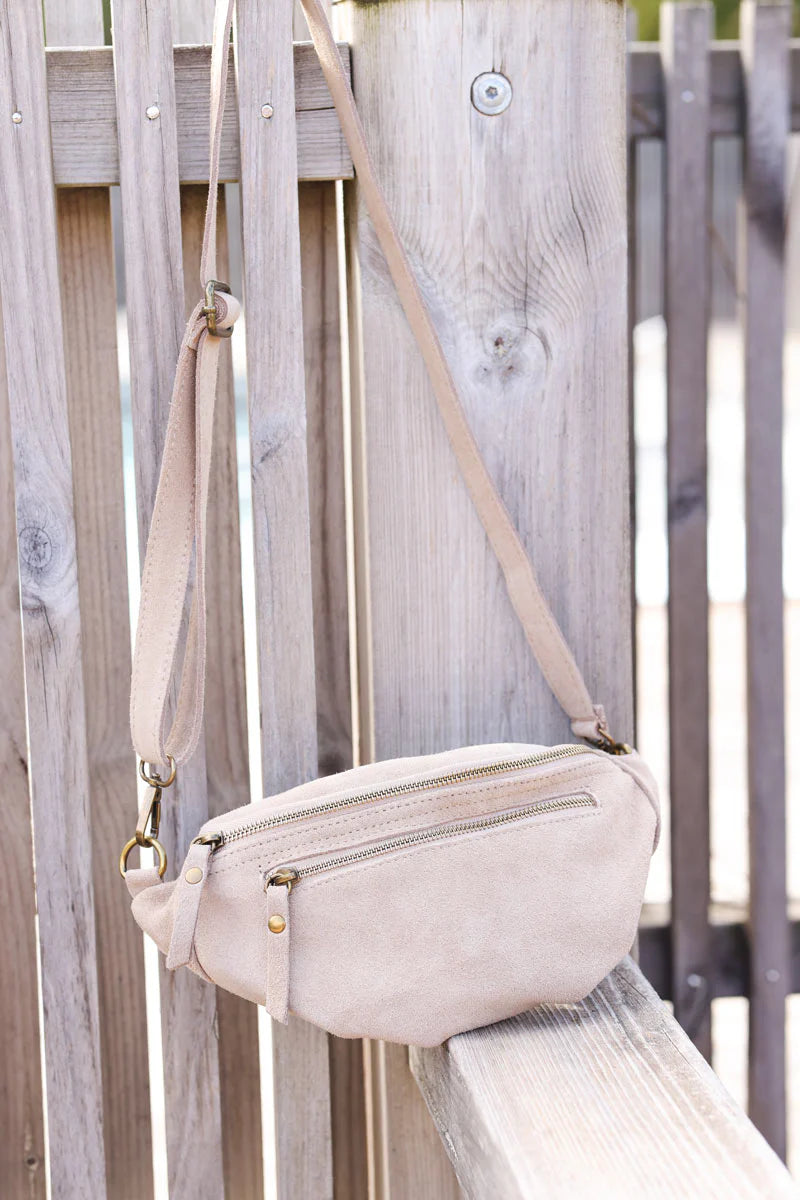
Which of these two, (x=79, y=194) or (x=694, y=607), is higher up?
(x=79, y=194)

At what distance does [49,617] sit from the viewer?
117 cm

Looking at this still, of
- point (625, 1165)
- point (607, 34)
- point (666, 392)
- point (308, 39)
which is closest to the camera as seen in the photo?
point (625, 1165)

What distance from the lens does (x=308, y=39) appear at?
1.24 m

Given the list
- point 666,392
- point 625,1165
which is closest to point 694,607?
point 666,392

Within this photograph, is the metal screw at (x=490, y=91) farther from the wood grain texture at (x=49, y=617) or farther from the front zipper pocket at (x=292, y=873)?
the front zipper pocket at (x=292, y=873)

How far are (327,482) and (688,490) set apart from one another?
71 cm

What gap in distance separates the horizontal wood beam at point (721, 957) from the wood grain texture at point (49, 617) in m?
0.95

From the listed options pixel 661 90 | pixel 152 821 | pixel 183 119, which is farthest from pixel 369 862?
pixel 661 90

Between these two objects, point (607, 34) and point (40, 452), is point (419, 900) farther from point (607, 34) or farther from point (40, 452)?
point (607, 34)

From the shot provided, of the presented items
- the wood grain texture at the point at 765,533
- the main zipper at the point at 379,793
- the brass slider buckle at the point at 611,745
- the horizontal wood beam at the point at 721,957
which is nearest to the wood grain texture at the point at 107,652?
the main zipper at the point at 379,793

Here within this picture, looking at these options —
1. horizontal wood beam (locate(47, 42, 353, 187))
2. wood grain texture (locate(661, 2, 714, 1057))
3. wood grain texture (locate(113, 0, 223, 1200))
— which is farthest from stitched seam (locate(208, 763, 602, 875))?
wood grain texture (locate(661, 2, 714, 1057))

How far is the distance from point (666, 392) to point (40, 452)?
3.37ft

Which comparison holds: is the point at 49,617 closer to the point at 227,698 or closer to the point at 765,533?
the point at 227,698

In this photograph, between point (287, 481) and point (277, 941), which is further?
point (287, 481)
